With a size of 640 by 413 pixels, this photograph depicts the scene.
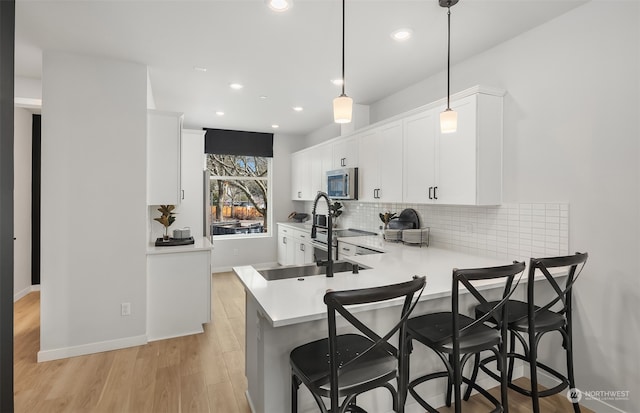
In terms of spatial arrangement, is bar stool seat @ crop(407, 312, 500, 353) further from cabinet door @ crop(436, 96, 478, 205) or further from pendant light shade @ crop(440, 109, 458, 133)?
pendant light shade @ crop(440, 109, 458, 133)

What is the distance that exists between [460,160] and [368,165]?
1.40 m

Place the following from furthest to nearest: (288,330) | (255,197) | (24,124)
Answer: (255,197), (24,124), (288,330)

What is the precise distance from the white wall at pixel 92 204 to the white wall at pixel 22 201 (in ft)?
6.90

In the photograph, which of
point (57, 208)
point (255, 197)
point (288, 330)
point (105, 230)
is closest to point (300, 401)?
point (288, 330)

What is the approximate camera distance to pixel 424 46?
275cm

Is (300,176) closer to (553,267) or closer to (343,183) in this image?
(343,183)

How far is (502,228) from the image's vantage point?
2754 mm

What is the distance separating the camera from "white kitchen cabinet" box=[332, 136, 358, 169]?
430 centimetres

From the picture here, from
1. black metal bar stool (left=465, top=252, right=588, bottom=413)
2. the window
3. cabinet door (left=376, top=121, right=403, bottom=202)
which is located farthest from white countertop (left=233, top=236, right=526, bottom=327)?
the window

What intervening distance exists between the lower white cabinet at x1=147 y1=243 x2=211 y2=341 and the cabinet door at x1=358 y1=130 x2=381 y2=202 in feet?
6.50

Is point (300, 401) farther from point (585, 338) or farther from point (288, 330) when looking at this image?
point (585, 338)

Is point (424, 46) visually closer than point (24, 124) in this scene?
Yes

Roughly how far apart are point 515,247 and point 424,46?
184cm

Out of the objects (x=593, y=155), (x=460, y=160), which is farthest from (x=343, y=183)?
(x=593, y=155)
